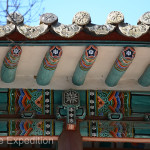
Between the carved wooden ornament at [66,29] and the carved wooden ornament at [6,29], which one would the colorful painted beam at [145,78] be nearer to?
the carved wooden ornament at [66,29]

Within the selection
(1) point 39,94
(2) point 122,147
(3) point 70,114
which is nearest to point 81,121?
(3) point 70,114

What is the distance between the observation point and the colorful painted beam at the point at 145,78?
5.81 metres

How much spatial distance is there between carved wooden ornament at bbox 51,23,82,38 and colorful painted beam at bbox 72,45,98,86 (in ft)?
1.26

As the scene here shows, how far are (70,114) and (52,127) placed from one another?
0.85ft

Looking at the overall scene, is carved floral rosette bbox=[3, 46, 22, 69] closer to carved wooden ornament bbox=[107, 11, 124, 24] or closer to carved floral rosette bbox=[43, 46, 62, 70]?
carved floral rosette bbox=[43, 46, 62, 70]

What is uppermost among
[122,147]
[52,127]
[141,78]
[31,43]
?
[31,43]

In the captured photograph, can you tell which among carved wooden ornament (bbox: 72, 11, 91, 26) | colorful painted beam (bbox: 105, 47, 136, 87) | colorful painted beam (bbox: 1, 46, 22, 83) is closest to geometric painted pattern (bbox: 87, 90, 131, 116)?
colorful painted beam (bbox: 105, 47, 136, 87)

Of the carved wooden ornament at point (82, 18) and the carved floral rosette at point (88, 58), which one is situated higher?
the carved wooden ornament at point (82, 18)

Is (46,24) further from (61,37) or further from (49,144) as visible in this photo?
(49,144)

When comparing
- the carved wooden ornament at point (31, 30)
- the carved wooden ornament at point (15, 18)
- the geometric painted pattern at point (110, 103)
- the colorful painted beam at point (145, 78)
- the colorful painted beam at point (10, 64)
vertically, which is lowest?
the geometric painted pattern at point (110, 103)

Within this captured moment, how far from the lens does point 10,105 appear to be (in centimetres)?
586

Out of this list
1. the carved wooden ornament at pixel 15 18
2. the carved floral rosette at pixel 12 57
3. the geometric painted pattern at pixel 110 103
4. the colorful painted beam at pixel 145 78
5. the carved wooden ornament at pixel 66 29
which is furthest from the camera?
the geometric painted pattern at pixel 110 103

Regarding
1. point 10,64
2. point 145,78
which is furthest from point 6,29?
point 145,78

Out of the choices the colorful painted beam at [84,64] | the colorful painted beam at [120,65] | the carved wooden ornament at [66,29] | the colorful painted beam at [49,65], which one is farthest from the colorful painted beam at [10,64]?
the colorful painted beam at [120,65]
